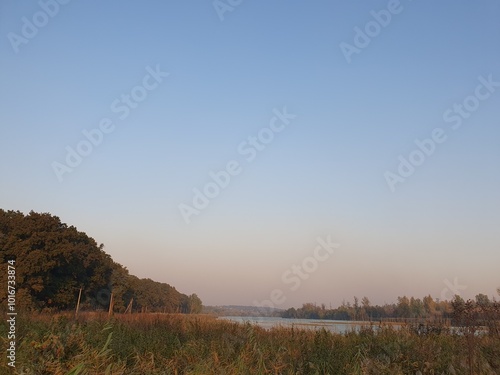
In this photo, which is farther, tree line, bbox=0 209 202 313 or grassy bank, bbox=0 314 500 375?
tree line, bbox=0 209 202 313

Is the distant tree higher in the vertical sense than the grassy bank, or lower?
higher

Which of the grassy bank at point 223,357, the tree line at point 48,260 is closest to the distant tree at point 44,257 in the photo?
the tree line at point 48,260

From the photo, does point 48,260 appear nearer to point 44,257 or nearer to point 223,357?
point 44,257

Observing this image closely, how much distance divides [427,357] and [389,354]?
1.79 ft

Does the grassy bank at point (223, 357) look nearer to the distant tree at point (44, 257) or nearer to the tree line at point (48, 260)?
the tree line at point (48, 260)

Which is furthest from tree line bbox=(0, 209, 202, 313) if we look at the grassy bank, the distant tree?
the grassy bank

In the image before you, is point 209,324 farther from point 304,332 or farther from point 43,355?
point 43,355

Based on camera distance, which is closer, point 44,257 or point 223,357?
point 223,357

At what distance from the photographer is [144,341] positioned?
8.25 m

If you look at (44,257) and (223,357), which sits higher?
(44,257)

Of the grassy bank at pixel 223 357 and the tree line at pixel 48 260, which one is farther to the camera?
the tree line at pixel 48 260

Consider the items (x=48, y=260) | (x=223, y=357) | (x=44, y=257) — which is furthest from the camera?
(x=48, y=260)

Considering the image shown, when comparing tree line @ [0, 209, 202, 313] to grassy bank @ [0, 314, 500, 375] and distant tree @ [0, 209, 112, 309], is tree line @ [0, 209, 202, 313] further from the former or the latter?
grassy bank @ [0, 314, 500, 375]

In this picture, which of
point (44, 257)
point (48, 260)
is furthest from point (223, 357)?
point (48, 260)
